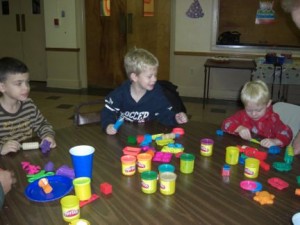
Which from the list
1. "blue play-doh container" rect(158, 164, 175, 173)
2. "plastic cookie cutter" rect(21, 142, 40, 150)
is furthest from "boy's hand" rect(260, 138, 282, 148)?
"plastic cookie cutter" rect(21, 142, 40, 150)

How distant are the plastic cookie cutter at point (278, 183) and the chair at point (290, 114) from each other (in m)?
0.79

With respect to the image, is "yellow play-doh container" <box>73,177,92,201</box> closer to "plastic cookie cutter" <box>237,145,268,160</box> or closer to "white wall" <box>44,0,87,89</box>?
→ "plastic cookie cutter" <box>237,145,268,160</box>

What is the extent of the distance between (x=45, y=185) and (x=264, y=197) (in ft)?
2.65

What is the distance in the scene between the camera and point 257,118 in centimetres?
199

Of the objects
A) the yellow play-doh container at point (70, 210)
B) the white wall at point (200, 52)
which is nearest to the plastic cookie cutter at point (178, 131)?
the yellow play-doh container at point (70, 210)

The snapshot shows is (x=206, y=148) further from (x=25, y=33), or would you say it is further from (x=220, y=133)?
(x=25, y=33)

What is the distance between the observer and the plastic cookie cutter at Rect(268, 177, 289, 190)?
49.6 inches

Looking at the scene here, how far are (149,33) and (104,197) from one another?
16.8 feet

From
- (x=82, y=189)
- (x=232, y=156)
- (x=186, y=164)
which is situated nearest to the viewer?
(x=82, y=189)

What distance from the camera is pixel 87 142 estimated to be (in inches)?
67.3

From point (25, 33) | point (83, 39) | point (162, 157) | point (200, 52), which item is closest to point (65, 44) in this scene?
point (83, 39)

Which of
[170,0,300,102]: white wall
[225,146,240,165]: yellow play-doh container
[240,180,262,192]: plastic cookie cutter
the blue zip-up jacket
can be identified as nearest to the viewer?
[240,180,262,192]: plastic cookie cutter

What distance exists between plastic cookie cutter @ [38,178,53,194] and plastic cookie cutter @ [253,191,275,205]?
76cm

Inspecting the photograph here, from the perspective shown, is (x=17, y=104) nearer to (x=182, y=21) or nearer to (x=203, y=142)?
(x=203, y=142)
